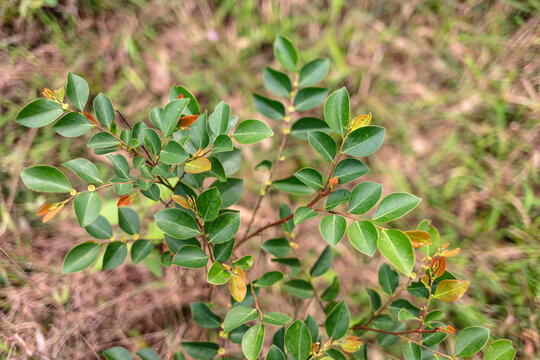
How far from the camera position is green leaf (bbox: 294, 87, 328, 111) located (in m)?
1.21

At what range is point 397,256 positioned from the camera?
779 mm

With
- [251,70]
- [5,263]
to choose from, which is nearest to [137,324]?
[5,263]

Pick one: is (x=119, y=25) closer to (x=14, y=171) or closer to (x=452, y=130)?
(x=14, y=171)

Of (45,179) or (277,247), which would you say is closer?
(45,179)

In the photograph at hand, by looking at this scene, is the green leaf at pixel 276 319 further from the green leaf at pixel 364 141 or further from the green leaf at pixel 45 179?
the green leaf at pixel 45 179

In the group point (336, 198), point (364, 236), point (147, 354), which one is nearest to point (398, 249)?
point (364, 236)

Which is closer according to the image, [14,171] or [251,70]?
[14,171]

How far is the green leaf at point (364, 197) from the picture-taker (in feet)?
2.80

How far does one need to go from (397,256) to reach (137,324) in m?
1.34

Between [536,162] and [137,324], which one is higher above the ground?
[536,162]

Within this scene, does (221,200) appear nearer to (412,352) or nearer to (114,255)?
(114,255)

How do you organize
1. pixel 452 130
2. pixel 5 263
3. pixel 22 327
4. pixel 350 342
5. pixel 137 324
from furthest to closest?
pixel 452 130 → pixel 137 324 → pixel 5 263 → pixel 22 327 → pixel 350 342

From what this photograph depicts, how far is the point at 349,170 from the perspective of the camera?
903 mm

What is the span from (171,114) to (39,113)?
327 mm
